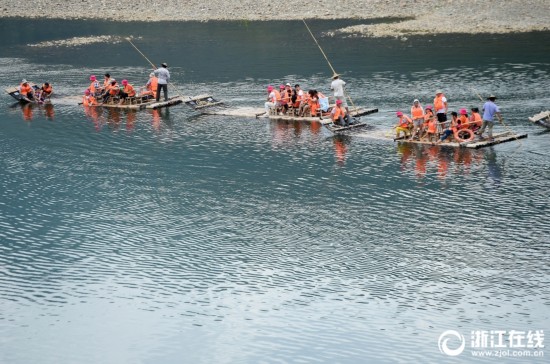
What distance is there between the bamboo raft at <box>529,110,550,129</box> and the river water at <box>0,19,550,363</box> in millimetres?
431

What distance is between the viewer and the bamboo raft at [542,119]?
46625 mm

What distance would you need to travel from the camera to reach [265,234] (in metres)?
36.3

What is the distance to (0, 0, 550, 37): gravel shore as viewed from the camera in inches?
3241

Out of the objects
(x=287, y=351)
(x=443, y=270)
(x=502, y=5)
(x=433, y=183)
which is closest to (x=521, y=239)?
(x=443, y=270)

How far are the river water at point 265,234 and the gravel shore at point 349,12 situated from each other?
69.6ft

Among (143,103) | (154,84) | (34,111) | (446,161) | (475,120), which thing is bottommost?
(446,161)

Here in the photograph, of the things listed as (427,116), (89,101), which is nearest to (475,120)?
(427,116)

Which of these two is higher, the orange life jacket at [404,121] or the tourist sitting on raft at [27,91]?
the tourist sitting on raft at [27,91]

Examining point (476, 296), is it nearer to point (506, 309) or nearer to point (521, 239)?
point (506, 309)

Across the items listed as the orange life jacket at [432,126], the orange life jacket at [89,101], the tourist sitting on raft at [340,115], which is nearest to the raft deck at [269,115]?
the tourist sitting on raft at [340,115]

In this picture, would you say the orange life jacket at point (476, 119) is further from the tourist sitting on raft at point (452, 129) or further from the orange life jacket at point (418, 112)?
the orange life jacket at point (418, 112)

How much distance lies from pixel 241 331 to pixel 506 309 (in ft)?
25.1

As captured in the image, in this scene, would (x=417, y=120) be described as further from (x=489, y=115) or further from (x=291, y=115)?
(x=291, y=115)

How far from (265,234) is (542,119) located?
56.0 feet
